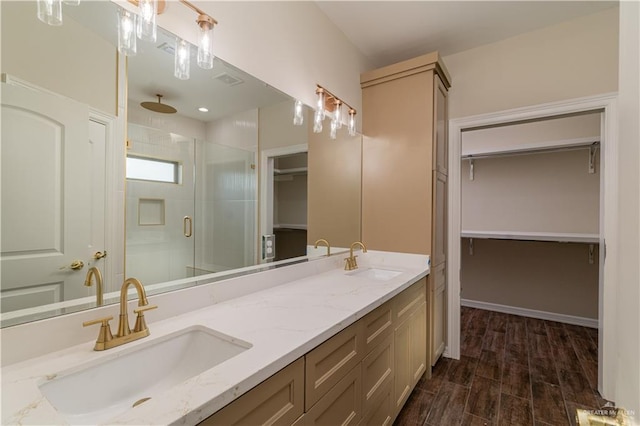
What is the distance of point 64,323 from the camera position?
0.87 metres

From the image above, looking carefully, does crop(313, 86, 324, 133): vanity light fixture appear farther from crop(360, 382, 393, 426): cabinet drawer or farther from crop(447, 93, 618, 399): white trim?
crop(360, 382, 393, 426): cabinet drawer

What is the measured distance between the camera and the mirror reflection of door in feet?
5.91

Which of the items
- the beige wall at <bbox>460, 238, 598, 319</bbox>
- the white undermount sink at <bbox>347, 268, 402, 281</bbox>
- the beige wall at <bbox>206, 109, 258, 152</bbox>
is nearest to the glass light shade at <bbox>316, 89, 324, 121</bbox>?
the beige wall at <bbox>206, 109, 258, 152</bbox>

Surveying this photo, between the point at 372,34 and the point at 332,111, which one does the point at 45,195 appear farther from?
the point at 372,34

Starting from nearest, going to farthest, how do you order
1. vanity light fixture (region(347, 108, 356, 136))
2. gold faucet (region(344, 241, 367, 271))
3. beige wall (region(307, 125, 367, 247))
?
beige wall (region(307, 125, 367, 247)) → gold faucet (region(344, 241, 367, 271)) → vanity light fixture (region(347, 108, 356, 136))

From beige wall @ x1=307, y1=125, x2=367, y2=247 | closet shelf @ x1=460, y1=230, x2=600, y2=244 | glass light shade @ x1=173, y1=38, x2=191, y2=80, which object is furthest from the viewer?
closet shelf @ x1=460, y1=230, x2=600, y2=244

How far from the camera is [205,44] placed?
1.22 meters

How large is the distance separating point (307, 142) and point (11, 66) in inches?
58.3

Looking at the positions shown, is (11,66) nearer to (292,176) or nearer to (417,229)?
(292,176)

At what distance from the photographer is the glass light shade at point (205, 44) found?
1217 mm

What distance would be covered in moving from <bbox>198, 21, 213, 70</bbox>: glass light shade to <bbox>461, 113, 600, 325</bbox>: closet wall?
10.7 ft

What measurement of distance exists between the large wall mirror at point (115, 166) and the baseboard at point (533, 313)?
10.9ft

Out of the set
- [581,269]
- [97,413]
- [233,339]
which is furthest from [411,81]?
[581,269]

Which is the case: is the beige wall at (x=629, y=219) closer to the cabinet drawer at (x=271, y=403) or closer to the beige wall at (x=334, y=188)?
the cabinet drawer at (x=271, y=403)
